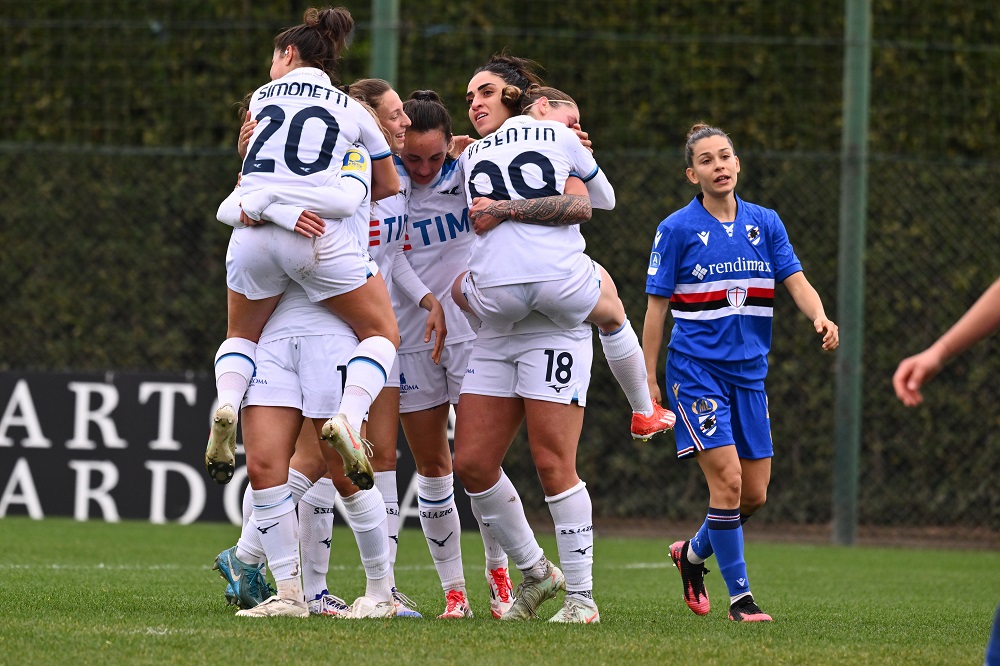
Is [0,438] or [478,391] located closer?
[478,391]

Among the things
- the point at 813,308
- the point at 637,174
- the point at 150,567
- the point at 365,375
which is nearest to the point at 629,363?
the point at 813,308

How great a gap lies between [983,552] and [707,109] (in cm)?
378

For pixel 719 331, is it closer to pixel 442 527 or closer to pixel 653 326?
pixel 653 326

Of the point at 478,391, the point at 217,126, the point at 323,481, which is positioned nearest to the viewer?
the point at 478,391

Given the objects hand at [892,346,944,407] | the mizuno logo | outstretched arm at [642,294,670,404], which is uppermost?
hand at [892,346,944,407]

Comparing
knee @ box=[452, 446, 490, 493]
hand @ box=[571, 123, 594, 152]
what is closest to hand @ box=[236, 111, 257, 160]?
hand @ box=[571, 123, 594, 152]

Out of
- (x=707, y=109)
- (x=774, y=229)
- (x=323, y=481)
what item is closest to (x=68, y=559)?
(x=323, y=481)

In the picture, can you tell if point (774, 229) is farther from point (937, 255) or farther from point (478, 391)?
point (937, 255)

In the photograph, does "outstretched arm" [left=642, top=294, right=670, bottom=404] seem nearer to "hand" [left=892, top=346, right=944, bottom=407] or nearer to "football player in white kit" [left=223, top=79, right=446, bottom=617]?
"football player in white kit" [left=223, top=79, right=446, bottom=617]

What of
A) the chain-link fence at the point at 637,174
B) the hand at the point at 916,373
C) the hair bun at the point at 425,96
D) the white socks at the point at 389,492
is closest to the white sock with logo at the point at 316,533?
the white socks at the point at 389,492

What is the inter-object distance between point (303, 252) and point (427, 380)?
3.01 feet

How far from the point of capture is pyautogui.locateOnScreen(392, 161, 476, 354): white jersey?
506 centimetres

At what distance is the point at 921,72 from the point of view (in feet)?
32.9

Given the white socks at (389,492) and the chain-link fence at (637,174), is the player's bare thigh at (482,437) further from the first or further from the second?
the chain-link fence at (637,174)
